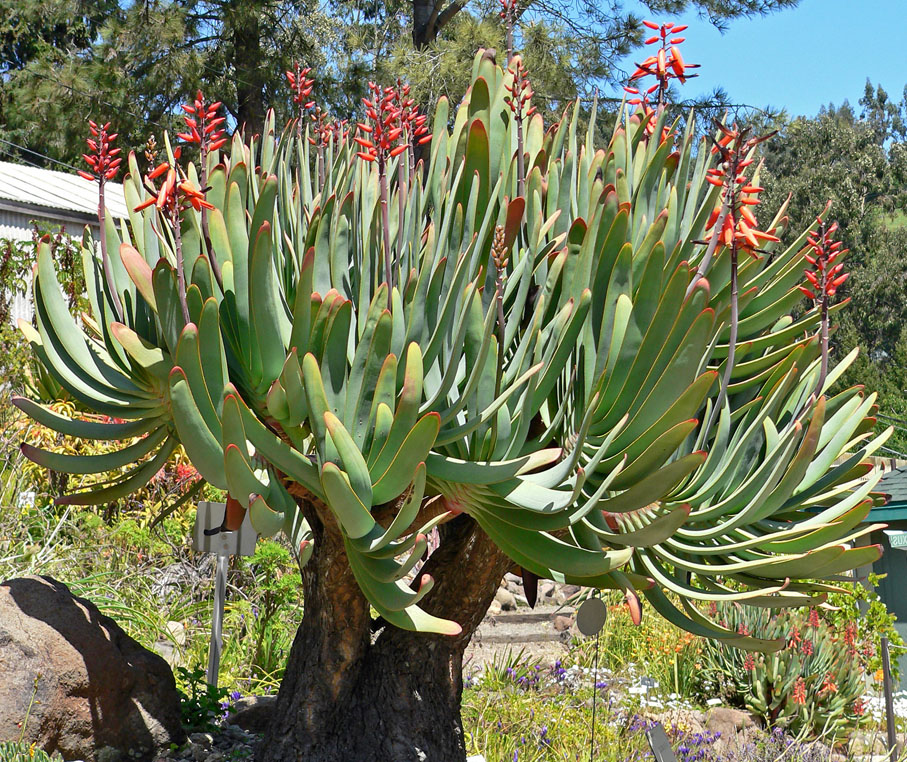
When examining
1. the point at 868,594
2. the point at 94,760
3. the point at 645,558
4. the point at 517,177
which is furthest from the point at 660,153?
the point at 868,594

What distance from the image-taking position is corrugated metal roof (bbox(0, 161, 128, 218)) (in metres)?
13.4

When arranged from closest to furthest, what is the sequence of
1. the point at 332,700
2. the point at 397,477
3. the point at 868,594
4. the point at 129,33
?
the point at 397,477
the point at 332,700
the point at 868,594
the point at 129,33

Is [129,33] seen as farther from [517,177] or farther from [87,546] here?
[517,177]

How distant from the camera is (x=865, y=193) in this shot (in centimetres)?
3272

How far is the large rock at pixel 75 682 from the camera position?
3537 millimetres

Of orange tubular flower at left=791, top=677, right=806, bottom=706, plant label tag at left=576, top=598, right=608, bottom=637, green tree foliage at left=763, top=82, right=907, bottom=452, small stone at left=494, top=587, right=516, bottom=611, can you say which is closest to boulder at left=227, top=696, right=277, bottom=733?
plant label tag at left=576, top=598, right=608, bottom=637

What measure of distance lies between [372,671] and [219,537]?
1.72 metres

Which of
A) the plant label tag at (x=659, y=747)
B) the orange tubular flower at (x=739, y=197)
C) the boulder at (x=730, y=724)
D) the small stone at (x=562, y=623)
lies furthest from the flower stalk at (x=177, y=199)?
the small stone at (x=562, y=623)

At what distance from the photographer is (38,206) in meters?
13.1

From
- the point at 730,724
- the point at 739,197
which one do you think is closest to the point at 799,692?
the point at 730,724

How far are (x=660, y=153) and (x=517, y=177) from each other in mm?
515

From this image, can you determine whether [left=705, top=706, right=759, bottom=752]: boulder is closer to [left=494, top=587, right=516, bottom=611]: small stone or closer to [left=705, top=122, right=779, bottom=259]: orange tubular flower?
[left=494, top=587, right=516, bottom=611]: small stone

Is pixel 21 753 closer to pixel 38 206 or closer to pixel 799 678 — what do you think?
pixel 799 678

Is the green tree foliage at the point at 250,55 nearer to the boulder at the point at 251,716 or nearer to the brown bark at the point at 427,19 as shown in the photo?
the brown bark at the point at 427,19
